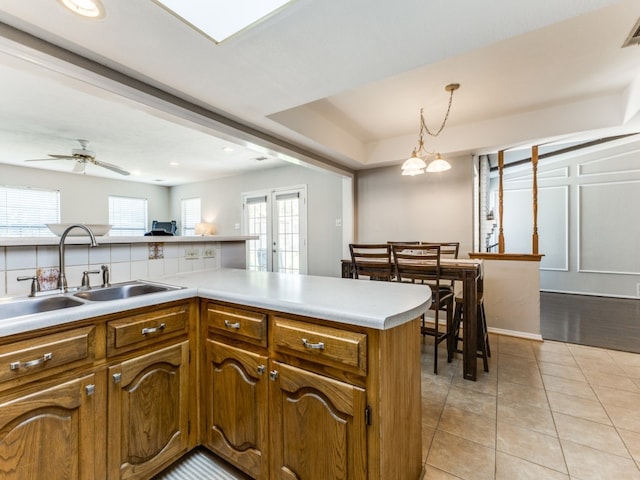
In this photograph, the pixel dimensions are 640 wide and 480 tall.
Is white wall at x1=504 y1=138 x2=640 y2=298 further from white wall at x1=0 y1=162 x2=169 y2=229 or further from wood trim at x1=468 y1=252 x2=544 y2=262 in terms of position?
white wall at x1=0 y1=162 x2=169 y2=229

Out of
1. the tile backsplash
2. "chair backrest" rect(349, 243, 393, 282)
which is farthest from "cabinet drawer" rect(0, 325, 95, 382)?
"chair backrest" rect(349, 243, 393, 282)

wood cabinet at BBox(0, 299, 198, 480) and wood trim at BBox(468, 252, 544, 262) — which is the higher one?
wood trim at BBox(468, 252, 544, 262)

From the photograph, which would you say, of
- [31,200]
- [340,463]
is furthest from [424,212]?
[31,200]

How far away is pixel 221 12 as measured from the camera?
138cm

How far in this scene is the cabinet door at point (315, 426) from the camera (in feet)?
3.43

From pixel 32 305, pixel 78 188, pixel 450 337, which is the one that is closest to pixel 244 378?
pixel 32 305

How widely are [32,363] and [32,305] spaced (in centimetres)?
54

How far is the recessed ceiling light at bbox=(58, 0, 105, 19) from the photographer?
127cm

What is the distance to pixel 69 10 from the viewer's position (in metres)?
1.33

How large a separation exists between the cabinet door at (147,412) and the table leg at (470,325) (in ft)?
6.85

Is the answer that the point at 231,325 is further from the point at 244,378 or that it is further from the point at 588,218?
the point at 588,218

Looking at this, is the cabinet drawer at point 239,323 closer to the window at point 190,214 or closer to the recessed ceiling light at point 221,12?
the recessed ceiling light at point 221,12

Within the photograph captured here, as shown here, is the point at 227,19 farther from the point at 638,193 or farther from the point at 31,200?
the point at 638,193

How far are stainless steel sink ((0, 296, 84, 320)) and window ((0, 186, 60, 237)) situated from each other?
4.84m
